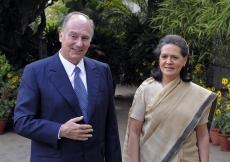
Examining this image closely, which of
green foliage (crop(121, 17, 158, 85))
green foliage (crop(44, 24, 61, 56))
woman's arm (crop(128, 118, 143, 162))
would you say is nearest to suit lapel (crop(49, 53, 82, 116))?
woman's arm (crop(128, 118, 143, 162))

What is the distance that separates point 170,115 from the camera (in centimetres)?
277

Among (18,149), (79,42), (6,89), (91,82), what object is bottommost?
(18,149)

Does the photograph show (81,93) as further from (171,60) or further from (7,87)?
(7,87)

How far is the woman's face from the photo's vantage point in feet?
9.10

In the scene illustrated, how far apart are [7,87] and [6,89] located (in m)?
0.04

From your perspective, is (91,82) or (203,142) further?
(203,142)

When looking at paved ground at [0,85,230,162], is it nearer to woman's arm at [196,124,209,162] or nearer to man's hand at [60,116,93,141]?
woman's arm at [196,124,209,162]

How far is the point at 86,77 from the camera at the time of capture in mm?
2629

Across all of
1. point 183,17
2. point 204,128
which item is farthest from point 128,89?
point 204,128

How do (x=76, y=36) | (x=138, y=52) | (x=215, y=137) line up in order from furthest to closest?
(x=138, y=52) < (x=215, y=137) < (x=76, y=36)

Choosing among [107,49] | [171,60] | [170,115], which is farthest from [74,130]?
[107,49]

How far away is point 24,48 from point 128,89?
5580mm

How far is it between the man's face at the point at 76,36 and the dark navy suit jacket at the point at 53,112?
126 mm

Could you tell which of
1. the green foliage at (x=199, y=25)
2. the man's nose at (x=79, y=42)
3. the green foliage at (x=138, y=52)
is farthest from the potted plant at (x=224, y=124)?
the man's nose at (x=79, y=42)
